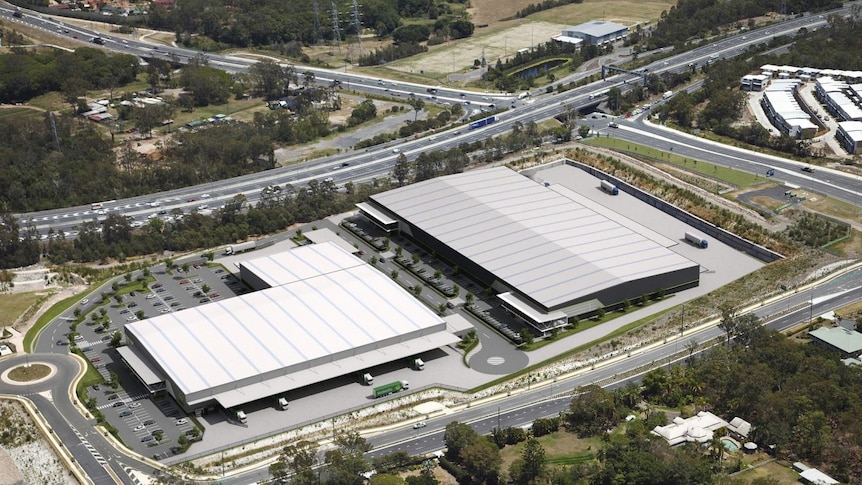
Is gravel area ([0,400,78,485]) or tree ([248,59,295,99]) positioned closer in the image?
gravel area ([0,400,78,485])

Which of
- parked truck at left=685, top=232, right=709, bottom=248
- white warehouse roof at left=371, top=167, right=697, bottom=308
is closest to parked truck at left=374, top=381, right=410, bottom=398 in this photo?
white warehouse roof at left=371, top=167, right=697, bottom=308

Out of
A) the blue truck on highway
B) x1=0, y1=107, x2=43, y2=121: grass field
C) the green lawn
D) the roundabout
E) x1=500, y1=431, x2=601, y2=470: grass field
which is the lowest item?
x1=500, y1=431, x2=601, y2=470: grass field

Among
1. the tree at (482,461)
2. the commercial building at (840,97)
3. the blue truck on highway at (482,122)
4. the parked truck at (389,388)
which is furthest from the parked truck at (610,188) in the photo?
the tree at (482,461)

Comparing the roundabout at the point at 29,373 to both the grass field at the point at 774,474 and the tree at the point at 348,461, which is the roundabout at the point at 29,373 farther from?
the grass field at the point at 774,474

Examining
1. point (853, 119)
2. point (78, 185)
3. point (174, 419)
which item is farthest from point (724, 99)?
point (174, 419)

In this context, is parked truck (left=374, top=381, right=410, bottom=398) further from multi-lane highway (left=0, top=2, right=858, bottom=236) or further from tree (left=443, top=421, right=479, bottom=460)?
multi-lane highway (left=0, top=2, right=858, bottom=236)

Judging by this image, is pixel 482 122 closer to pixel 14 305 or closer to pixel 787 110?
pixel 787 110
